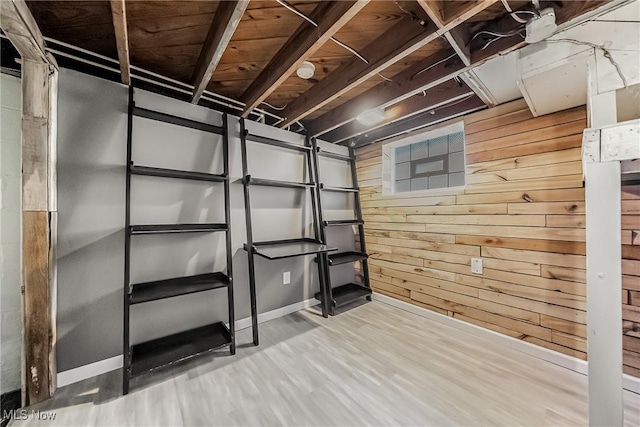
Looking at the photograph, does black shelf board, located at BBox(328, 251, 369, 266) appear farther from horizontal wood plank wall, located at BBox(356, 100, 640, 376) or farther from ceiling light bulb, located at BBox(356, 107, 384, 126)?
ceiling light bulb, located at BBox(356, 107, 384, 126)

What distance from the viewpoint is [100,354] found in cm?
172

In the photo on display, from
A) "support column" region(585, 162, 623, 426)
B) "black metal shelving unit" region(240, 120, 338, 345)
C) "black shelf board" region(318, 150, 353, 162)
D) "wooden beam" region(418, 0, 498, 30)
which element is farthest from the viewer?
"black shelf board" region(318, 150, 353, 162)

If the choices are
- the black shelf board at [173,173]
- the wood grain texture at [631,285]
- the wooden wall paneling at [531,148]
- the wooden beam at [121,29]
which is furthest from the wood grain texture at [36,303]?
the wood grain texture at [631,285]

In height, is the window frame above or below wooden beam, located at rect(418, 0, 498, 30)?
below

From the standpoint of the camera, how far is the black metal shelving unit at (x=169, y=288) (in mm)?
1597

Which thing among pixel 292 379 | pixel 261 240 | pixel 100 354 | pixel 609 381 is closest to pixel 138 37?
pixel 261 240

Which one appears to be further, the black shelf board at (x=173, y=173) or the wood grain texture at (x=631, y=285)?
the black shelf board at (x=173, y=173)

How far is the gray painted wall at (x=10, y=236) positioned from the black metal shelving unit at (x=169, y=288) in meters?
0.58

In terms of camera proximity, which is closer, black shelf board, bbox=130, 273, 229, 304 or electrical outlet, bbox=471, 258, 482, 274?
black shelf board, bbox=130, 273, 229, 304

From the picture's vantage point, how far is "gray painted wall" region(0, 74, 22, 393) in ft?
4.87

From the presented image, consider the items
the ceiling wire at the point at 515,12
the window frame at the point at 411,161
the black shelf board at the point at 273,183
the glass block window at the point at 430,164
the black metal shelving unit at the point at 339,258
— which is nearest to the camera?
the ceiling wire at the point at 515,12

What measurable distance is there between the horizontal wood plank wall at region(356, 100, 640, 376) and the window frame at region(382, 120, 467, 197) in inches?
2.2

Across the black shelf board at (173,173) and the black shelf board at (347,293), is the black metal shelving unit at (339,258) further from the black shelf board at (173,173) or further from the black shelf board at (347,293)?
the black shelf board at (173,173)

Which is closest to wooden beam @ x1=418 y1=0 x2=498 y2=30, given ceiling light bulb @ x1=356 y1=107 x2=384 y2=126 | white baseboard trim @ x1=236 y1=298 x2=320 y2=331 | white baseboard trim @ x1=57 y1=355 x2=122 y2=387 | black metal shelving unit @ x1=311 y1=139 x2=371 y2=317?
ceiling light bulb @ x1=356 y1=107 x2=384 y2=126
